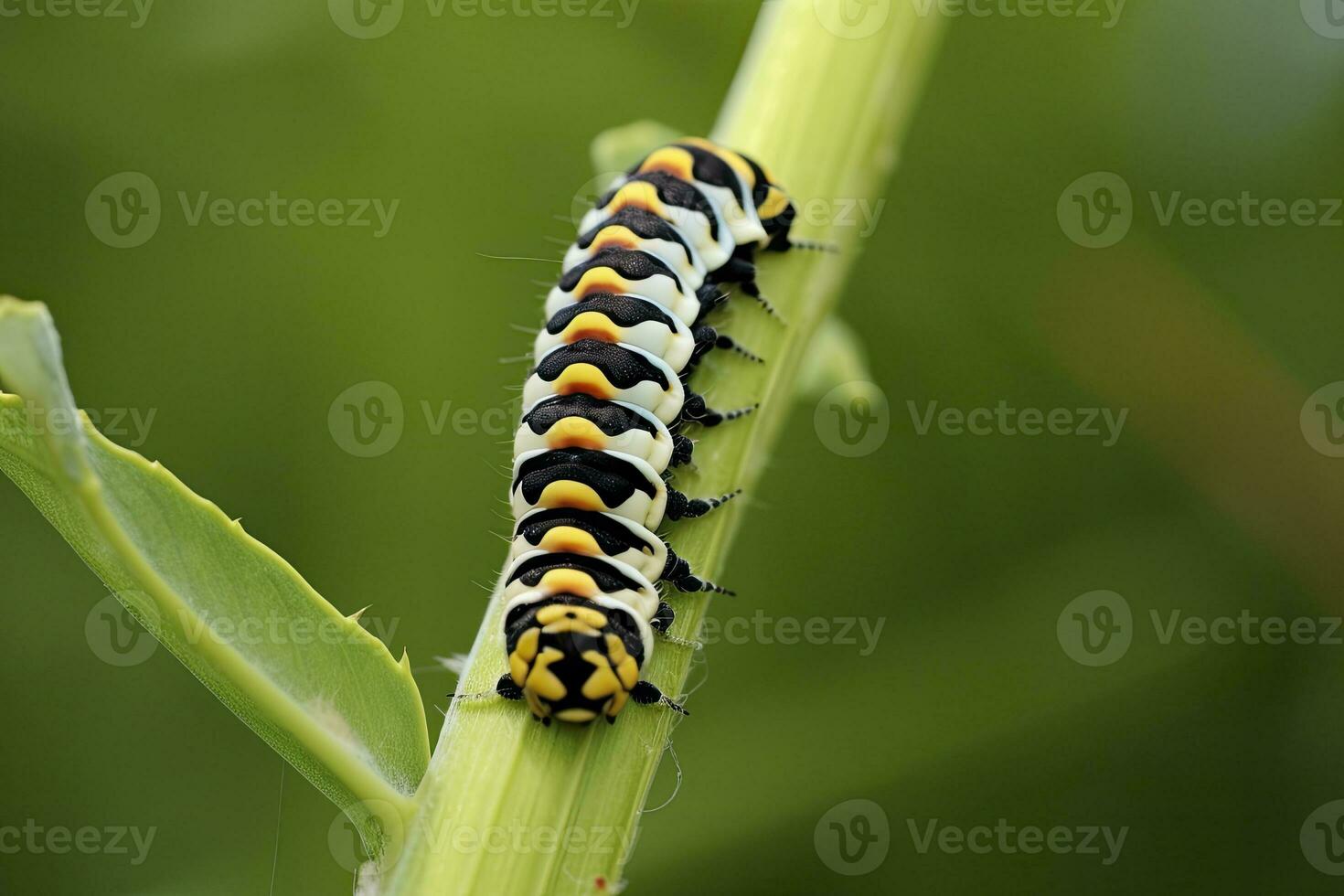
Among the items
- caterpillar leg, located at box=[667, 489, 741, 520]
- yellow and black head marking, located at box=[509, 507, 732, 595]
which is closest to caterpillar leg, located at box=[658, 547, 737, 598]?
yellow and black head marking, located at box=[509, 507, 732, 595]

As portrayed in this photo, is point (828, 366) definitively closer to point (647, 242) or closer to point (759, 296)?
point (759, 296)

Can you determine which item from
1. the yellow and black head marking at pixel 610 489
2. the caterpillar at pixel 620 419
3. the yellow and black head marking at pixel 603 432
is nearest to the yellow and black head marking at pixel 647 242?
the caterpillar at pixel 620 419

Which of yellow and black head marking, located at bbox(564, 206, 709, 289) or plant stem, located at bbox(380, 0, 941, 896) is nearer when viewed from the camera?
plant stem, located at bbox(380, 0, 941, 896)

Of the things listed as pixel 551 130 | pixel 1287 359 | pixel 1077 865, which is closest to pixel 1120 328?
pixel 1287 359

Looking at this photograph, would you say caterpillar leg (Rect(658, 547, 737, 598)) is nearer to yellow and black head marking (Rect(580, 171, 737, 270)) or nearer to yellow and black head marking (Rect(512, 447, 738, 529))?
yellow and black head marking (Rect(512, 447, 738, 529))

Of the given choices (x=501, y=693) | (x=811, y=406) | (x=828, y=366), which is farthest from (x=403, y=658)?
(x=811, y=406)

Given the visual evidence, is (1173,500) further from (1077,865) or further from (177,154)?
(177,154)

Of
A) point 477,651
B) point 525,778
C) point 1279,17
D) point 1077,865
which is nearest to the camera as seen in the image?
point 525,778
